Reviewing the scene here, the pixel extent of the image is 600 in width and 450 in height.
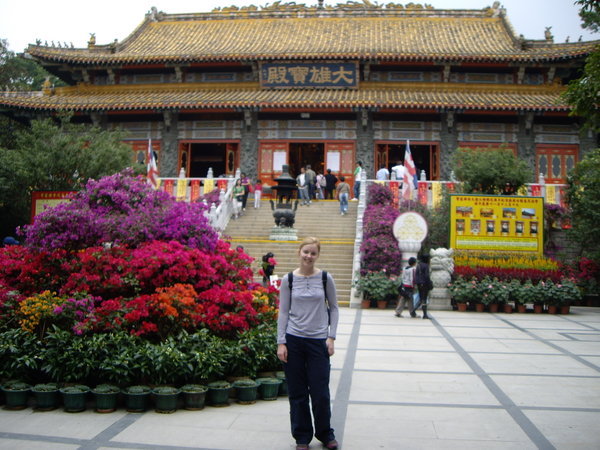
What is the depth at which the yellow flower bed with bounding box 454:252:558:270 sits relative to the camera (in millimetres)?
13406

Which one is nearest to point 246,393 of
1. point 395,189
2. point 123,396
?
point 123,396

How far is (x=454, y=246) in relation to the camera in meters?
14.2

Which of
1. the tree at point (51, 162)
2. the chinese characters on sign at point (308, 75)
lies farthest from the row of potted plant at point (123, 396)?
the chinese characters on sign at point (308, 75)

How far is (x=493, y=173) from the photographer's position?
623 inches

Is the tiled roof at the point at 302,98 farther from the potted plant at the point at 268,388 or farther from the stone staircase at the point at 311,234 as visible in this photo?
the potted plant at the point at 268,388

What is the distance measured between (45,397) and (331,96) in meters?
18.0

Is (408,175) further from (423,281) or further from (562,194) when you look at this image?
(423,281)

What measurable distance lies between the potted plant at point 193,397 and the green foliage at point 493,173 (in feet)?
42.1

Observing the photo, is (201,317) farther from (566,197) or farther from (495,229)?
(566,197)

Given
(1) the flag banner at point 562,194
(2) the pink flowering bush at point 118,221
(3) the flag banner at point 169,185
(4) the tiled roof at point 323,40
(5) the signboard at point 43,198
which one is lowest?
(2) the pink flowering bush at point 118,221

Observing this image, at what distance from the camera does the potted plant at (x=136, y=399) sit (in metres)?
4.86

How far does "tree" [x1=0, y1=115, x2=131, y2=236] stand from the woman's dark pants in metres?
12.3

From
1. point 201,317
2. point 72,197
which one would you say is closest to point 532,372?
point 201,317

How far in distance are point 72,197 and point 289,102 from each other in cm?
1420
